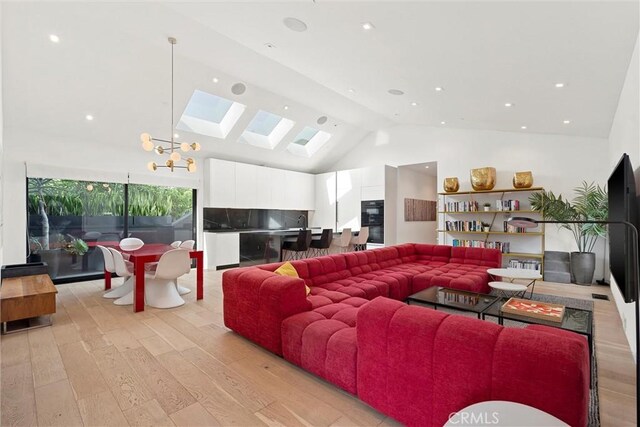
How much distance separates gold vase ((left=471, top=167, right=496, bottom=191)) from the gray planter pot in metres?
1.93

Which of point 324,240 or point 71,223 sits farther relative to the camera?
point 324,240

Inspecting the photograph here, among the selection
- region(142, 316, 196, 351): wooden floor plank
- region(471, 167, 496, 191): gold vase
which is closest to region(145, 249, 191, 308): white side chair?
region(142, 316, 196, 351): wooden floor plank

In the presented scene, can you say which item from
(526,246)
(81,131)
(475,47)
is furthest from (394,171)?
(81,131)

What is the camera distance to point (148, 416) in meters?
1.85

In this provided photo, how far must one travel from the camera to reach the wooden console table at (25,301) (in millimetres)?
3055

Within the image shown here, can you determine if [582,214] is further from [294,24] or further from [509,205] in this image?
[294,24]

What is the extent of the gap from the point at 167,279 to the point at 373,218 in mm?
5146

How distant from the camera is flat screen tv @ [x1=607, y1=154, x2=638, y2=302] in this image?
5.21 ft

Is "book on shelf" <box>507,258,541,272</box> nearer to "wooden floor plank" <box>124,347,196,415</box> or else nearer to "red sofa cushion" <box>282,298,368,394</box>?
"red sofa cushion" <box>282,298,368,394</box>

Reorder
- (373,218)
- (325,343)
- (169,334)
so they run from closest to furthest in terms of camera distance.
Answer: (325,343) < (169,334) < (373,218)

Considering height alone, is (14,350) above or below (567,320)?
below

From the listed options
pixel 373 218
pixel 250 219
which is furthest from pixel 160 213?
pixel 373 218

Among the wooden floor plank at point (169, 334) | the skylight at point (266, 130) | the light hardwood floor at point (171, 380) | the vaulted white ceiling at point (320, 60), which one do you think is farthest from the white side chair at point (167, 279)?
the skylight at point (266, 130)

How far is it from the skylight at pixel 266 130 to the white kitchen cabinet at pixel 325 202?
6.52 feet
